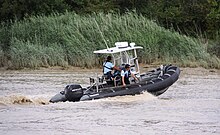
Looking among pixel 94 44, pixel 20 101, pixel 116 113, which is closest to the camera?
pixel 116 113

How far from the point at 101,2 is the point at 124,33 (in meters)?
8.65

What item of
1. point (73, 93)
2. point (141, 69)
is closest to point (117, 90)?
point (73, 93)

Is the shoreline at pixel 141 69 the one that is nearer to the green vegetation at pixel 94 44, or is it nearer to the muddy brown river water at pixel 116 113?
the green vegetation at pixel 94 44

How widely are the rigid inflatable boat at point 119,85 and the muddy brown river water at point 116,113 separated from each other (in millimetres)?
212

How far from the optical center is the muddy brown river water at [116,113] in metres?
13.7

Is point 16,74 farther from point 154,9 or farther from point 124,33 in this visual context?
point 154,9

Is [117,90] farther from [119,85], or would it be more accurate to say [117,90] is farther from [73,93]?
[73,93]

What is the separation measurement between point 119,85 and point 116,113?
2668 millimetres

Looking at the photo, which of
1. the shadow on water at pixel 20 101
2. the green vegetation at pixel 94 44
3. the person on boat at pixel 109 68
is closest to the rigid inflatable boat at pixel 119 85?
the person on boat at pixel 109 68

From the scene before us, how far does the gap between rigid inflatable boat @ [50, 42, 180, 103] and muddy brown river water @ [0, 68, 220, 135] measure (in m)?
0.21

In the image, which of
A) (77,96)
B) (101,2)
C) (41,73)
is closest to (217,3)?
(101,2)

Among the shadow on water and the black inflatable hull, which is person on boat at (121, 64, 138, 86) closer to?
the black inflatable hull

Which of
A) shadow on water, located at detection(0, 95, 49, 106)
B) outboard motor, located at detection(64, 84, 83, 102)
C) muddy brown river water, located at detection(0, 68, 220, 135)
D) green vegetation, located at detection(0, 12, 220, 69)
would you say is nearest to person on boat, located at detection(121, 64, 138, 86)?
muddy brown river water, located at detection(0, 68, 220, 135)

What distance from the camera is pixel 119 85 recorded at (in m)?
18.4
